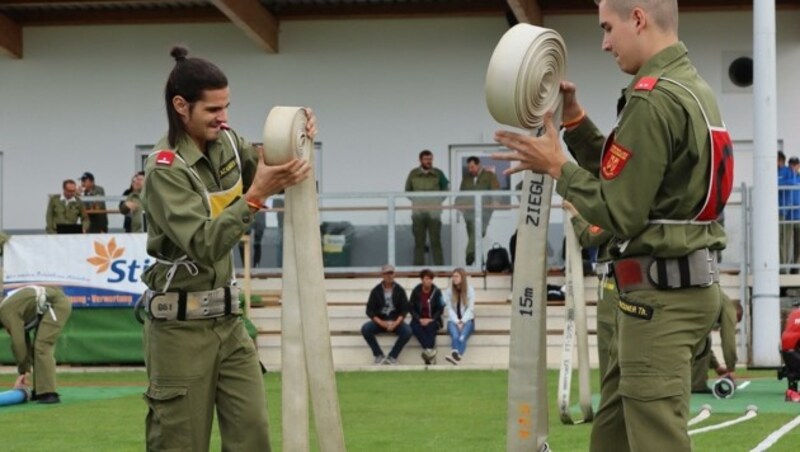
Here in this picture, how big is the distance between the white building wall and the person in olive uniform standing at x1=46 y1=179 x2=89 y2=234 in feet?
14.7

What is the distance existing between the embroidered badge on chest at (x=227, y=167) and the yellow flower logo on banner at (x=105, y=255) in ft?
52.5

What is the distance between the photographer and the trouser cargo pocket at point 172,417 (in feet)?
21.1

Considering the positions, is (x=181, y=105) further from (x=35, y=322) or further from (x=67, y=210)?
(x=67, y=210)

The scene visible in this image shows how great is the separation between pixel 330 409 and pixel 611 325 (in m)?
4.33

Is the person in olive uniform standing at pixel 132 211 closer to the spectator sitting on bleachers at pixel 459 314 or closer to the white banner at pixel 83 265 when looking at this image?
the white banner at pixel 83 265

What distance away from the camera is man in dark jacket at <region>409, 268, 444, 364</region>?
22.3m

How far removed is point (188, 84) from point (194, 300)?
974 mm

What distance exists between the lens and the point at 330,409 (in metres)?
6.00

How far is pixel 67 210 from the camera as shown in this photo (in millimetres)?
25484

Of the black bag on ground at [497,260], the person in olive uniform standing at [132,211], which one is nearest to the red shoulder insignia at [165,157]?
the black bag on ground at [497,260]

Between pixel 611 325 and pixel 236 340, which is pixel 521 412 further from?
pixel 611 325

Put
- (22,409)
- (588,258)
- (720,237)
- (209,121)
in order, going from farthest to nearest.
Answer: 1. (588,258)
2. (22,409)
3. (209,121)
4. (720,237)

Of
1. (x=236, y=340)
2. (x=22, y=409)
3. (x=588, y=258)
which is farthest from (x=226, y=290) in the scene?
(x=588, y=258)

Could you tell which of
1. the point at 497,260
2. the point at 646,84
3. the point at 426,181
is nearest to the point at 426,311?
the point at 497,260
